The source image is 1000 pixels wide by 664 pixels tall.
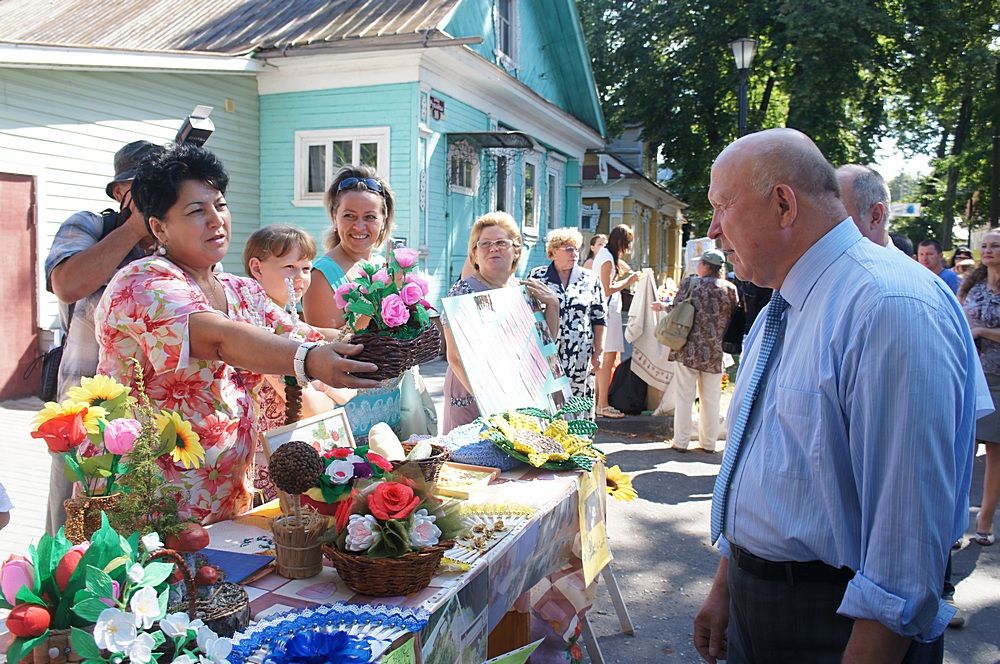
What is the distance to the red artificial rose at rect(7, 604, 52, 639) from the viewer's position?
1.21 metres

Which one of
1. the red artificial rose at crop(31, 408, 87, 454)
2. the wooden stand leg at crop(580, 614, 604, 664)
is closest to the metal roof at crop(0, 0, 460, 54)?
the wooden stand leg at crop(580, 614, 604, 664)

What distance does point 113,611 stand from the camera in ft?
3.85

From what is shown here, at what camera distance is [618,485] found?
3.24 metres

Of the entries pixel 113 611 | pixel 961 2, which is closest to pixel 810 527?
pixel 113 611

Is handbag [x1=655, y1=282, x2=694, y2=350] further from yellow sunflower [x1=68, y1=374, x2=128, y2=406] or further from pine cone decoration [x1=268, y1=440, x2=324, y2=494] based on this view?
yellow sunflower [x1=68, y1=374, x2=128, y2=406]

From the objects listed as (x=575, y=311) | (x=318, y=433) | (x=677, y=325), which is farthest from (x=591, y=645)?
(x=677, y=325)

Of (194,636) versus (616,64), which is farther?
(616,64)

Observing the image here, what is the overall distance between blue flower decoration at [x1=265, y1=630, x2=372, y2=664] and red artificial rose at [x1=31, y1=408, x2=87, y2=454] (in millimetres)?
580

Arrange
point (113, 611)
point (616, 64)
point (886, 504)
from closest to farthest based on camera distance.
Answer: point (113, 611), point (886, 504), point (616, 64)

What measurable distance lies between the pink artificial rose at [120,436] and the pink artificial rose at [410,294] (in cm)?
71

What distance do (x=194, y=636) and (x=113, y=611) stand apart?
173 mm

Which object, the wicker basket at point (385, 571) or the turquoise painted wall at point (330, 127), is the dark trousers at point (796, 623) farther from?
the turquoise painted wall at point (330, 127)

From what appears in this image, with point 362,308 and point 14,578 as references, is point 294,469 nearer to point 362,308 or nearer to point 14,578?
point 362,308

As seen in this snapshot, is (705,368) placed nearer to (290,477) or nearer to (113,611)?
(290,477)
